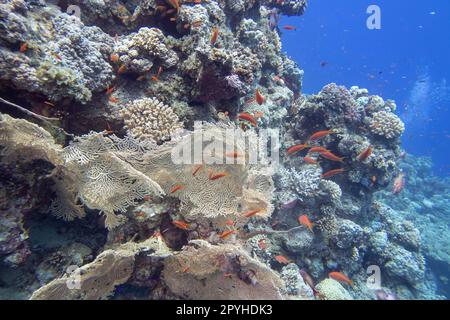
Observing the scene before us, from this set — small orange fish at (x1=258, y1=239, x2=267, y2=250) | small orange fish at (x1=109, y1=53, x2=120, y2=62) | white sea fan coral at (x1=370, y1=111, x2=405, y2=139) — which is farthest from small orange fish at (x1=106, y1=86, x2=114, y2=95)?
white sea fan coral at (x1=370, y1=111, x2=405, y2=139)

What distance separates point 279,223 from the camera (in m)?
6.55

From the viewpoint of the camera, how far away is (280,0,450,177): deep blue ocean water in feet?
199

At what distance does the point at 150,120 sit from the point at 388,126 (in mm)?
7128

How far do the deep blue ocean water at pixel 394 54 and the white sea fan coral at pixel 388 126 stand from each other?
1681 inches

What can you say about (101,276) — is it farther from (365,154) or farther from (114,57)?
(365,154)

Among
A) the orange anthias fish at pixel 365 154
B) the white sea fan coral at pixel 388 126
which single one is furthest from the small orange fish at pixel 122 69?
the white sea fan coral at pixel 388 126

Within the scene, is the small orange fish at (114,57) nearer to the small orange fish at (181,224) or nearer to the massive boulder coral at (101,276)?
the small orange fish at (181,224)

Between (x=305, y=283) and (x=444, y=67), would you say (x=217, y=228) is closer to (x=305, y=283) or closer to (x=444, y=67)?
(x=305, y=283)

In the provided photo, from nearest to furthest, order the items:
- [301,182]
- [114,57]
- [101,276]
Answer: [101,276]
[114,57]
[301,182]

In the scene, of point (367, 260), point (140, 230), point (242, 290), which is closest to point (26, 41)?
point (140, 230)

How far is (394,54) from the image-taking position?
307 feet

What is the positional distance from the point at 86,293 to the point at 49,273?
0.72 m

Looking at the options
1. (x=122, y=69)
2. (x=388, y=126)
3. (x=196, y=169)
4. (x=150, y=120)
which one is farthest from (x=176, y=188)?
(x=388, y=126)

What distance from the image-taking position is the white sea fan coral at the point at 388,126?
8.26 m
